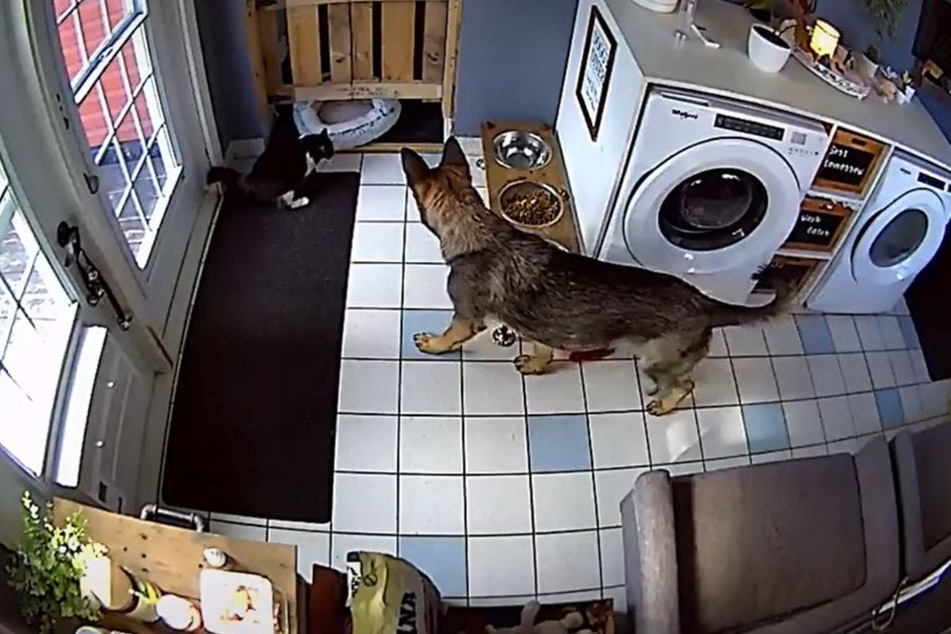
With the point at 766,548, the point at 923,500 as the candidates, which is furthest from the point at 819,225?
the point at 766,548

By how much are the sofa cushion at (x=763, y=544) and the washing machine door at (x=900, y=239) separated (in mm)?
1527

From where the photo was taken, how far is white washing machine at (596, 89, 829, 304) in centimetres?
280

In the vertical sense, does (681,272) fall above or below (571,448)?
above

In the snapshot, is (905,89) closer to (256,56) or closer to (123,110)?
(256,56)

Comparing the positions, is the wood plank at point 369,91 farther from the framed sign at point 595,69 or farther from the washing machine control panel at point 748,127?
the washing machine control panel at point 748,127

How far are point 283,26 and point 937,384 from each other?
278cm

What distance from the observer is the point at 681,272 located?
3260 millimetres

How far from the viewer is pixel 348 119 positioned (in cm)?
386

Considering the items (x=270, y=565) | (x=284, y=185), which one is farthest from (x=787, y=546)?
(x=284, y=185)

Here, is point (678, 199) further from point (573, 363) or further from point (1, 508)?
point (1, 508)

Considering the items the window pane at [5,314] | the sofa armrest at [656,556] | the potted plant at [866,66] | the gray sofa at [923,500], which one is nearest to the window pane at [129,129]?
the window pane at [5,314]

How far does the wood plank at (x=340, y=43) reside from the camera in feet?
11.3

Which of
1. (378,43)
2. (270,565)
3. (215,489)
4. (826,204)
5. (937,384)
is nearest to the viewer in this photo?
(270,565)

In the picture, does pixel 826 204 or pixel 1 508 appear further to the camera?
pixel 826 204
